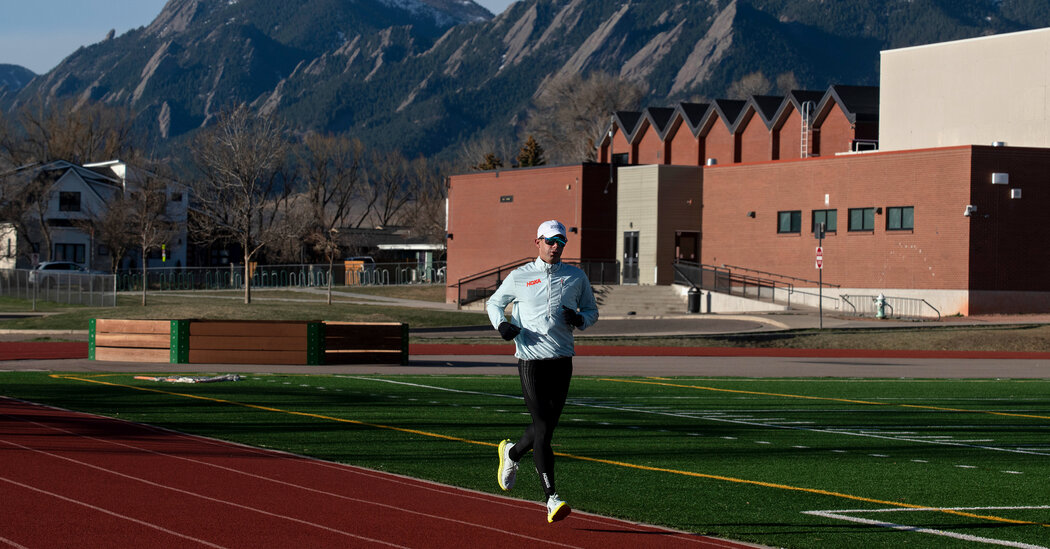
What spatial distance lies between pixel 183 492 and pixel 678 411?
29.3ft

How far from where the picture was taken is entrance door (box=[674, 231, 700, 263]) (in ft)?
193

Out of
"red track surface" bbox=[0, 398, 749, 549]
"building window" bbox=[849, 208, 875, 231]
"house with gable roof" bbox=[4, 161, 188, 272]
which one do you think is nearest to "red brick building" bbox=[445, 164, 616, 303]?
"building window" bbox=[849, 208, 875, 231]

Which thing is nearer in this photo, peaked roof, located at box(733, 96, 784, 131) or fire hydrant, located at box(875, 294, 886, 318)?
fire hydrant, located at box(875, 294, 886, 318)

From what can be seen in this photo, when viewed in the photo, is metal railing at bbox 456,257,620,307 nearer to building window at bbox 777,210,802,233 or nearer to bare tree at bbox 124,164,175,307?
building window at bbox 777,210,802,233

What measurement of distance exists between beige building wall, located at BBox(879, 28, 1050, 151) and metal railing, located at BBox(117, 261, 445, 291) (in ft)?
116

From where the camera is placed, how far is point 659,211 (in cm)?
5828

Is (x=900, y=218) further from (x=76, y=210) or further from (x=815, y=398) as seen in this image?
(x=76, y=210)

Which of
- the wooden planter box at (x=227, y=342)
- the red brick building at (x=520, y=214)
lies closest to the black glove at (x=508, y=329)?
the wooden planter box at (x=227, y=342)

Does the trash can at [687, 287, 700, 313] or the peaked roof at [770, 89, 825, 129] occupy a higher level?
the peaked roof at [770, 89, 825, 129]

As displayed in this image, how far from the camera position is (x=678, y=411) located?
17.0 meters

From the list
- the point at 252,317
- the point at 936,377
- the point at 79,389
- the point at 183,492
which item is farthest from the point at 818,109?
the point at 183,492

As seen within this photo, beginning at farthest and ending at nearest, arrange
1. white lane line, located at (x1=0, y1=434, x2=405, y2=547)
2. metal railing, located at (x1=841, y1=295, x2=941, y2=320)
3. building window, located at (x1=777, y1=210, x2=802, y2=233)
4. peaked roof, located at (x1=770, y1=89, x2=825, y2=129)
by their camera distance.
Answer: peaked roof, located at (x1=770, y1=89, x2=825, y2=129)
building window, located at (x1=777, y1=210, x2=802, y2=233)
metal railing, located at (x1=841, y1=295, x2=941, y2=320)
white lane line, located at (x1=0, y1=434, x2=405, y2=547)

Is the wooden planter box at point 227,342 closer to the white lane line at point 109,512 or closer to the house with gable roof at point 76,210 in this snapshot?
the white lane line at point 109,512

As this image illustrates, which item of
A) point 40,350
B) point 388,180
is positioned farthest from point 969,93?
point 388,180
